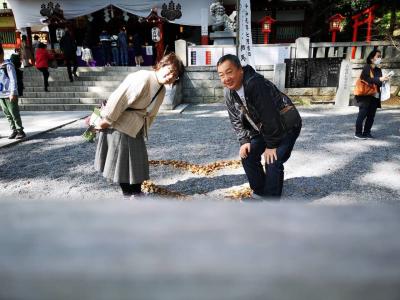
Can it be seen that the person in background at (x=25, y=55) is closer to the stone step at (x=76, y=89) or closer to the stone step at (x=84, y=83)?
the stone step at (x=84, y=83)

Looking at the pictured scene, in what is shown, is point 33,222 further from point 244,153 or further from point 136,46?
point 136,46

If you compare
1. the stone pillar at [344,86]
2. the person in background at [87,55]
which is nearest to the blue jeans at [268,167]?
the stone pillar at [344,86]

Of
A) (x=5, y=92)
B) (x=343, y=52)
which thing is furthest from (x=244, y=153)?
(x=343, y=52)

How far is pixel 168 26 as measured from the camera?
16219 mm

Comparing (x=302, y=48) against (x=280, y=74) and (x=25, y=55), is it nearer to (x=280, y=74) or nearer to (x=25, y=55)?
(x=280, y=74)

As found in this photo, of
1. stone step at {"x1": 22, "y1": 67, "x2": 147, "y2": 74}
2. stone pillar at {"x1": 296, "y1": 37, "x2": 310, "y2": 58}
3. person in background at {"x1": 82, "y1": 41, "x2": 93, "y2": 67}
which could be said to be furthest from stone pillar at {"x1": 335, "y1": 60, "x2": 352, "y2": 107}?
person in background at {"x1": 82, "y1": 41, "x2": 93, "y2": 67}

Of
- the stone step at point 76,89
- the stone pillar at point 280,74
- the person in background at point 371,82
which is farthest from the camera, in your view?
the stone step at point 76,89

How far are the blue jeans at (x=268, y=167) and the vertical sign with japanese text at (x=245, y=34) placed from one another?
7327 millimetres

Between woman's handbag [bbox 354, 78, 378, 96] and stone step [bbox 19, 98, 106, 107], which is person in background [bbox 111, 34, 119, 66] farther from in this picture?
woman's handbag [bbox 354, 78, 378, 96]

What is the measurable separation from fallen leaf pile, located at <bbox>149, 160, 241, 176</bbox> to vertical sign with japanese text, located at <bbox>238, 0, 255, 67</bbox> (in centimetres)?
601

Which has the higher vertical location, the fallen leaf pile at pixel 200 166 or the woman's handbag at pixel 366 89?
the woman's handbag at pixel 366 89

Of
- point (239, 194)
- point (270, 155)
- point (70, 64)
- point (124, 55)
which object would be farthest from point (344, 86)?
point (70, 64)

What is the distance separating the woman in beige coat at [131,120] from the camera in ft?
9.20

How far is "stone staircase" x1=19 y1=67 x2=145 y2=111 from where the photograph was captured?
34.5 feet
